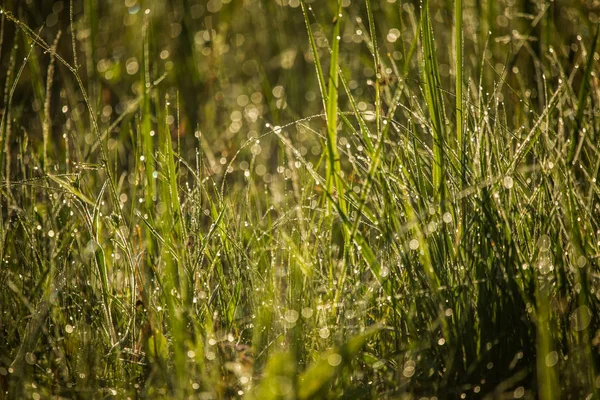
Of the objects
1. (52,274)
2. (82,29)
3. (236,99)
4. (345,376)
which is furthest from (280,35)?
(345,376)

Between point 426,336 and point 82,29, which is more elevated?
point 82,29

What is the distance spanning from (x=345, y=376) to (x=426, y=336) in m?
0.14

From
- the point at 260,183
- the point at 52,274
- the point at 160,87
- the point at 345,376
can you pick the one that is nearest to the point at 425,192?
the point at 345,376

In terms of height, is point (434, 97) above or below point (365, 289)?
above

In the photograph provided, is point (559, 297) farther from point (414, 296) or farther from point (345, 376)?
point (345, 376)

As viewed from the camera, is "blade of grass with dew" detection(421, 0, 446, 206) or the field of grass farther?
"blade of grass with dew" detection(421, 0, 446, 206)

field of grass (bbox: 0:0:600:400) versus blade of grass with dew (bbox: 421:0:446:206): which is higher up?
blade of grass with dew (bbox: 421:0:446:206)

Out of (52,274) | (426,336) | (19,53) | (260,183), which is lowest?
(260,183)

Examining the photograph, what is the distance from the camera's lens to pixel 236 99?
2969 mm

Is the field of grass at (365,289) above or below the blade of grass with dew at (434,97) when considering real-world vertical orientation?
below

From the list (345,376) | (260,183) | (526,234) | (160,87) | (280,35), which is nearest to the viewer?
(345,376)

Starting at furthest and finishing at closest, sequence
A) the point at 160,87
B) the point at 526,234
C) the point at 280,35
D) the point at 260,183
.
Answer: the point at 280,35 < the point at 160,87 < the point at 260,183 < the point at 526,234

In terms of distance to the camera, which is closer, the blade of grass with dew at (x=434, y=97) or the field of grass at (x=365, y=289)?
the field of grass at (x=365, y=289)

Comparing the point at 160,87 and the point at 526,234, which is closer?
the point at 526,234
